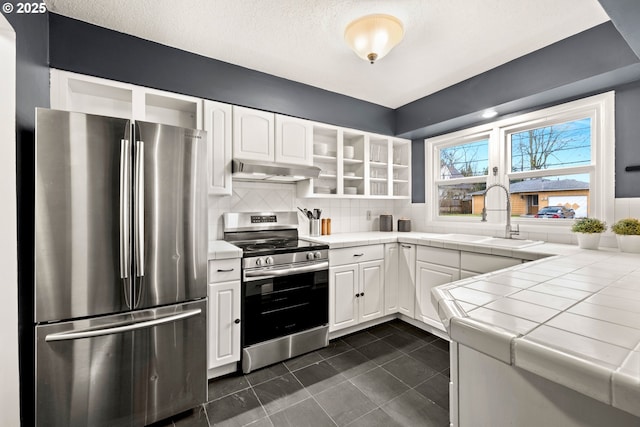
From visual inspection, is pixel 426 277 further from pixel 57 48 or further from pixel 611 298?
pixel 57 48

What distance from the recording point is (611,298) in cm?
86

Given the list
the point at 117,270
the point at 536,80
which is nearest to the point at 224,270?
the point at 117,270

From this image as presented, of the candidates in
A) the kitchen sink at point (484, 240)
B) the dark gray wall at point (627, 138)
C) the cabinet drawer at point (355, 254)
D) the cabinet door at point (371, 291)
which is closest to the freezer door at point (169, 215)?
the cabinet drawer at point (355, 254)

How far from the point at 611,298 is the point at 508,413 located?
54cm

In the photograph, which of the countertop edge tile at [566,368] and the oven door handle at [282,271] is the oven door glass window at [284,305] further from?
the countertop edge tile at [566,368]

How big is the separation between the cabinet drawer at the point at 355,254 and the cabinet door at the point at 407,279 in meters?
0.25

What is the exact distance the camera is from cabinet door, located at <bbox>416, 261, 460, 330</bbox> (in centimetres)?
249

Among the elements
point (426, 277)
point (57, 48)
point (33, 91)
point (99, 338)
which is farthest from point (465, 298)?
point (57, 48)

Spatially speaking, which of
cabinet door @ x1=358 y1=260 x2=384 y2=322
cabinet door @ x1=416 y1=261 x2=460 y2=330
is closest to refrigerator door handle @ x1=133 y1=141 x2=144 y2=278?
cabinet door @ x1=358 y1=260 x2=384 y2=322

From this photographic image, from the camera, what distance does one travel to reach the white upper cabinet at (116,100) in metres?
1.82

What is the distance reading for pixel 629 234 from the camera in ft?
5.92

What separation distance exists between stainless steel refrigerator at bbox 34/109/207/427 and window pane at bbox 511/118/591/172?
285cm

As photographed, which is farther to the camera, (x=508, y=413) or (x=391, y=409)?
(x=391, y=409)

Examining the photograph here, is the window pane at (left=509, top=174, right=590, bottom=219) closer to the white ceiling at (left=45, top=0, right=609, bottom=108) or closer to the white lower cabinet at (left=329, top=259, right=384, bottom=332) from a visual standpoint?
the white ceiling at (left=45, top=0, right=609, bottom=108)
